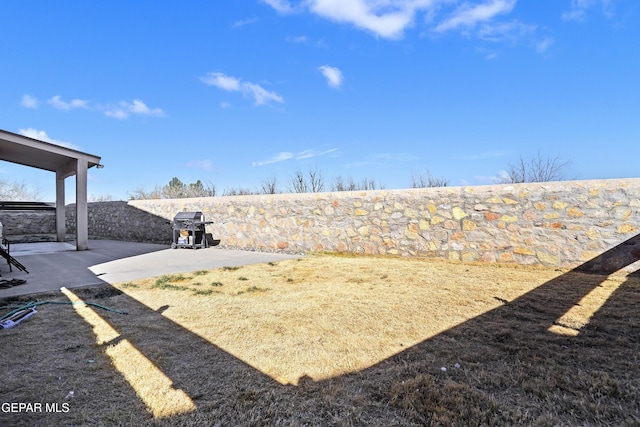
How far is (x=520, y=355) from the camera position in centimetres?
226

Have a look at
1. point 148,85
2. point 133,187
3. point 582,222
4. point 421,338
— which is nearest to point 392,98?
point 582,222

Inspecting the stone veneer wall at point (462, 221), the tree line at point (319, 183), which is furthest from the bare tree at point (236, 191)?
the stone veneer wall at point (462, 221)

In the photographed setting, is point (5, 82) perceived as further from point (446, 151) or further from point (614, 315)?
point (614, 315)

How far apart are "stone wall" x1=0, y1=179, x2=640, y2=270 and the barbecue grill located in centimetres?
43

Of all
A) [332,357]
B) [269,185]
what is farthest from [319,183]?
[332,357]

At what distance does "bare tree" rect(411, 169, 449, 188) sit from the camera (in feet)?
37.9

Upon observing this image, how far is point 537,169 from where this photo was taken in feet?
32.2

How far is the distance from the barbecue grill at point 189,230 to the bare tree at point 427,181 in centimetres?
791

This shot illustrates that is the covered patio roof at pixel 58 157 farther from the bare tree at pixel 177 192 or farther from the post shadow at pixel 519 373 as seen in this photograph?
the post shadow at pixel 519 373

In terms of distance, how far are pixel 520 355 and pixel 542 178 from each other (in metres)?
9.57

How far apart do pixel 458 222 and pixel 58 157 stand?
37.6 ft

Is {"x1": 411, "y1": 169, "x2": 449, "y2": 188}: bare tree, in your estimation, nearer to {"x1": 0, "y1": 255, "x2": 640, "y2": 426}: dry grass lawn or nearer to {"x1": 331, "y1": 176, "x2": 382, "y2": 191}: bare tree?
{"x1": 331, "y1": 176, "x2": 382, "y2": 191}: bare tree

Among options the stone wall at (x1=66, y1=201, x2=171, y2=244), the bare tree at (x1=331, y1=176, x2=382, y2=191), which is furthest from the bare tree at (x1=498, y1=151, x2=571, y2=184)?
the stone wall at (x1=66, y1=201, x2=171, y2=244)

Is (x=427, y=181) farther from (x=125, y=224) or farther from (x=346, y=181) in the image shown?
(x=125, y=224)
